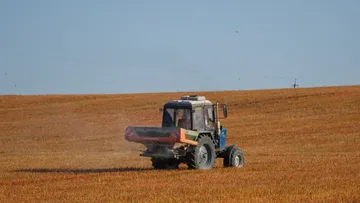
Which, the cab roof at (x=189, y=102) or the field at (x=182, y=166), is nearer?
the field at (x=182, y=166)

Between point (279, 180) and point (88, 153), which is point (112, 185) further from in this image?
point (88, 153)

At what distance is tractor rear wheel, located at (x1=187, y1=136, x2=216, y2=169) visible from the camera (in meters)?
20.3

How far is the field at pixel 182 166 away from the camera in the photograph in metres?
14.6

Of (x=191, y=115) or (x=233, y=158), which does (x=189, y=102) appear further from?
(x=233, y=158)

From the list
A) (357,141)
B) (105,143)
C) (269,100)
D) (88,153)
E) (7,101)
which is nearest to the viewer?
(88,153)

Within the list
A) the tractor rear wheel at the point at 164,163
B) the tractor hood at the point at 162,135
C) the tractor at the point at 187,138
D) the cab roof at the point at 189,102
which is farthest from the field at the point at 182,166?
the cab roof at the point at 189,102

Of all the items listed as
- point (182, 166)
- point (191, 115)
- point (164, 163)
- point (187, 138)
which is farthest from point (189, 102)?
point (182, 166)

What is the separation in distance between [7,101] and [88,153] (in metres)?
34.0

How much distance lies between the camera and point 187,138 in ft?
65.8

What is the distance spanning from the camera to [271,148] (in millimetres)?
30594

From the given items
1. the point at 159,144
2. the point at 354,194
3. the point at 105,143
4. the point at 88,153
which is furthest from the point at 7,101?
the point at 354,194

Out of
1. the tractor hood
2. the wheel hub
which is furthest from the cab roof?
the wheel hub

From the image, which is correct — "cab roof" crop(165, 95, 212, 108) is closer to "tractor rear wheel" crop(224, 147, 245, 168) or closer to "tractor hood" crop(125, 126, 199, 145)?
"tractor hood" crop(125, 126, 199, 145)

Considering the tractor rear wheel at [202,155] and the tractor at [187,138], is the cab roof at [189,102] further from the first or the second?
the tractor rear wheel at [202,155]
